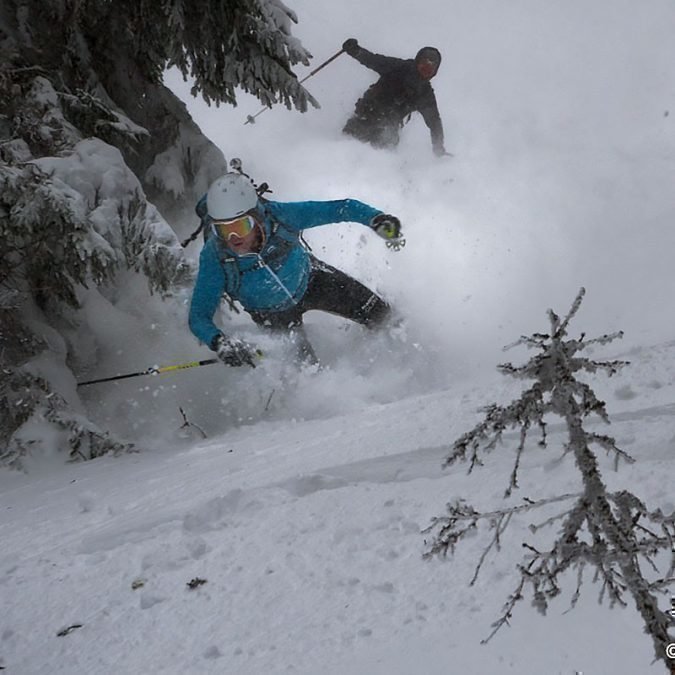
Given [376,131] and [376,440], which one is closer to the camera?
[376,440]

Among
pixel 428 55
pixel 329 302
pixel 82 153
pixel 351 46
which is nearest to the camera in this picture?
pixel 82 153

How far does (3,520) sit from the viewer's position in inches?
166

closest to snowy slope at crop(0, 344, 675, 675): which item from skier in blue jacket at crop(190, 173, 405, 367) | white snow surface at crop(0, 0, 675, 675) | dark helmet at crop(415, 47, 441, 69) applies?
white snow surface at crop(0, 0, 675, 675)

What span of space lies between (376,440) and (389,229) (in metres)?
2.92

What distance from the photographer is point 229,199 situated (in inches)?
242

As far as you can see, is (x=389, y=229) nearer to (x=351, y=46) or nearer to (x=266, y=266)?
(x=266, y=266)

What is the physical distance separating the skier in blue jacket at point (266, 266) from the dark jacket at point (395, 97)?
684cm

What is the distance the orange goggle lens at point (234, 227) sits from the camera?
622cm

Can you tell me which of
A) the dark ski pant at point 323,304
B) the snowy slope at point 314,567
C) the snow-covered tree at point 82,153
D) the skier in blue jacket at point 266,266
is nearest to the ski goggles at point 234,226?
the skier in blue jacket at point 266,266

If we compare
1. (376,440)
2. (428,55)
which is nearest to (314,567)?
(376,440)

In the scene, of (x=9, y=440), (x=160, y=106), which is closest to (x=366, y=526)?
(x=9, y=440)

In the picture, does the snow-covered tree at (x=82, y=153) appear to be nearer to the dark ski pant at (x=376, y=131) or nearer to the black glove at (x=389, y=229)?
the black glove at (x=389, y=229)

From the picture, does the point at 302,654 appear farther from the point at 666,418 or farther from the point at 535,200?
the point at 535,200

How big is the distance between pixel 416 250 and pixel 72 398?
5576 millimetres
